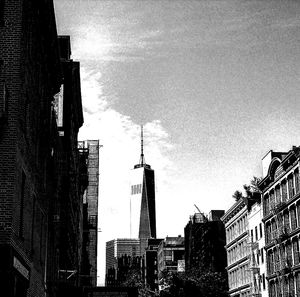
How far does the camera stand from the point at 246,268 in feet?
280

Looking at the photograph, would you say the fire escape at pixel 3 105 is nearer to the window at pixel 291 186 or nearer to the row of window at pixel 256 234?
the window at pixel 291 186

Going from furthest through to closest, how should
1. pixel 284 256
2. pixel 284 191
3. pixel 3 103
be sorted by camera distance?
pixel 284 191 → pixel 284 256 → pixel 3 103

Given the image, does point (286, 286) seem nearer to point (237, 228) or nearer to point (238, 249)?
point (238, 249)

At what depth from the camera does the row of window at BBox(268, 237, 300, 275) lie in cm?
6573

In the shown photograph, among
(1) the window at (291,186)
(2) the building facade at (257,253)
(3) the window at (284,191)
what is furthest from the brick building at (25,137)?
(2) the building facade at (257,253)

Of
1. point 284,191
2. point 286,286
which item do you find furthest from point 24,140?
point 286,286

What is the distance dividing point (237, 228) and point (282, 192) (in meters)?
22.7

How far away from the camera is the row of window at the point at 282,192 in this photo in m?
65.7

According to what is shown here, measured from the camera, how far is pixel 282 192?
70.8 metres

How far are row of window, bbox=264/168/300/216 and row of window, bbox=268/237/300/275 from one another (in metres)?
4.73

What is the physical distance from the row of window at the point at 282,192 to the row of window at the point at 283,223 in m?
1.28

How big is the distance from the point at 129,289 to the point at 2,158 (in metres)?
17.1

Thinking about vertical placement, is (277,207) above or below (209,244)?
below

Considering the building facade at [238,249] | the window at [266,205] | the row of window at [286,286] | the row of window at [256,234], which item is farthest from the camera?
the building facade at [238,249]
